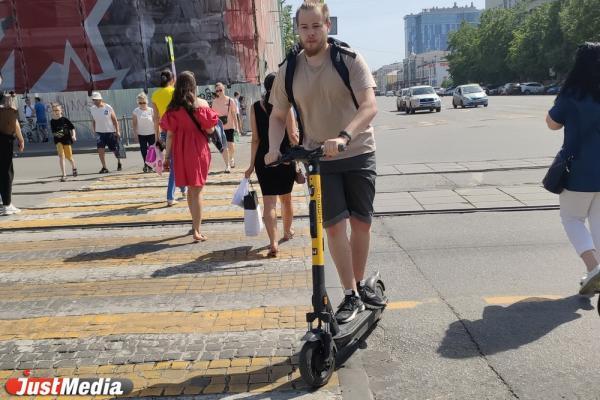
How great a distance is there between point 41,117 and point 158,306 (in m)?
21.9

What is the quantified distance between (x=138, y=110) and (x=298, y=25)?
8.87m

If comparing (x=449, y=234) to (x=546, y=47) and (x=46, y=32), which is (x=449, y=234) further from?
(x=546, y=47)

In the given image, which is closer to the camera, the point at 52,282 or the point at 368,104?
the point at 368,104

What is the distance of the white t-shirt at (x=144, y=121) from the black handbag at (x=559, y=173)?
29.2 ft

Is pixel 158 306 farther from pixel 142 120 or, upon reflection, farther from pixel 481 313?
pixel 142 120

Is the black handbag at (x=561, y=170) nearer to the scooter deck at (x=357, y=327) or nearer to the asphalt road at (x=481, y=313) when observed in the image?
the asphalt road at (x=481, y=313)

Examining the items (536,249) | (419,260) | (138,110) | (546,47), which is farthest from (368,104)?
(546,47)

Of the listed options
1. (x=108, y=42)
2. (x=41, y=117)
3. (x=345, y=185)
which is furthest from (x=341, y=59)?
(x=41, y=117)

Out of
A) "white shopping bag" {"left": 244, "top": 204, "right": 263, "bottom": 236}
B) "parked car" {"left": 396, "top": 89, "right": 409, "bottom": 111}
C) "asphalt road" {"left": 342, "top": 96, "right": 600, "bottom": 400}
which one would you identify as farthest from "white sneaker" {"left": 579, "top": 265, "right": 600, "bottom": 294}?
"parked car" {"left": 396, "top": 89, "right": 409, "bottom": 111}

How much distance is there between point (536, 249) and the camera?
5637 millimetres

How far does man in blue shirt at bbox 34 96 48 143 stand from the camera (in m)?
23.8

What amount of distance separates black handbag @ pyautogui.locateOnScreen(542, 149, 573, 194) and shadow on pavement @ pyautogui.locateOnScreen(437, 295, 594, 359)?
83 cm

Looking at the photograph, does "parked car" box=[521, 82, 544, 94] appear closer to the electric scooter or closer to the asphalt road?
the asphalt road

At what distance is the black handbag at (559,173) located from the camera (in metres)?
4.30
